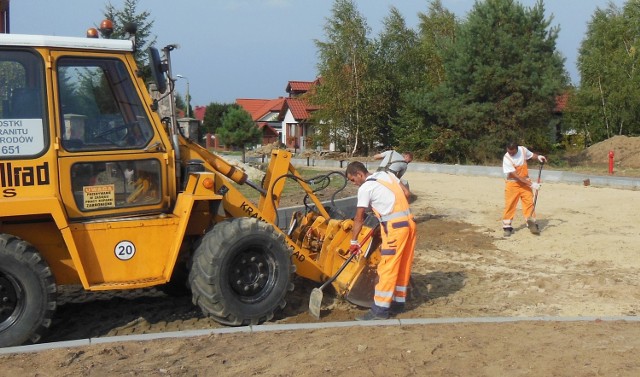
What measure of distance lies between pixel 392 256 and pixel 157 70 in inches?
109

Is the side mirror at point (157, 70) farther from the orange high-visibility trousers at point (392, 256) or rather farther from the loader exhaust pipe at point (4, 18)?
the orange high-visibility trousers at point (392, 256)

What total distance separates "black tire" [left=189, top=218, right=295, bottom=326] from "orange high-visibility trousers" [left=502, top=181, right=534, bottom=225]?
6.16 metres

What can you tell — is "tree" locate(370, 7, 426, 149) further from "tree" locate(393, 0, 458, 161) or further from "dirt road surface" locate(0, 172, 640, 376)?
"dirt road surface" locate(0, 172, 640, 376)

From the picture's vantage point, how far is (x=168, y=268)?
255 inches

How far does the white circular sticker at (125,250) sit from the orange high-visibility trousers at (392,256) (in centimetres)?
231

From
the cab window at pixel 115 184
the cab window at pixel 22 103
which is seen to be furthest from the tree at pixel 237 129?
the cab window at pixel 22 103

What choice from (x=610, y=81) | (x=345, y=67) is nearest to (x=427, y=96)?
(x=345, y=67)

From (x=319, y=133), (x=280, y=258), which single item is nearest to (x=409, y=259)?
(x=280, y=258)

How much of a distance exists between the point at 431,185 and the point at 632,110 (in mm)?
25103

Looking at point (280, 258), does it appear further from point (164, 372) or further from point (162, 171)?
point (164, 372)

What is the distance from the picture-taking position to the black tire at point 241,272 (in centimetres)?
650

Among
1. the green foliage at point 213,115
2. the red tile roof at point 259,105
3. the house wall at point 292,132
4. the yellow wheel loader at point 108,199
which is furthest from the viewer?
the red tile roof at point 259,105

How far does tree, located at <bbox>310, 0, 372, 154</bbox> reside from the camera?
131ft

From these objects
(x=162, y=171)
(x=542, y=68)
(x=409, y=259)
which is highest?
(x=542, y=68)
